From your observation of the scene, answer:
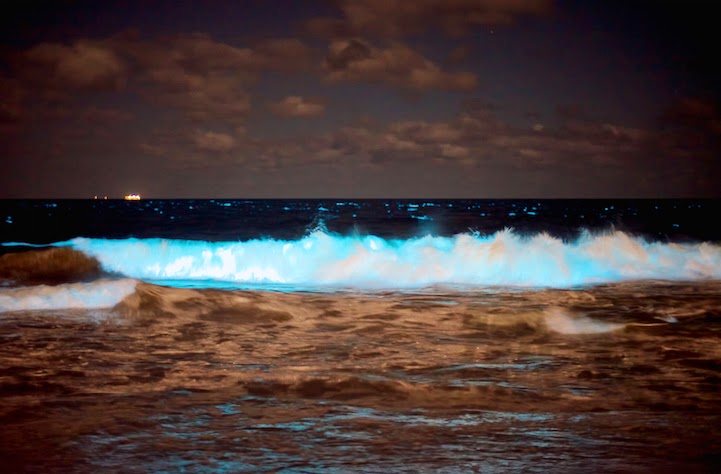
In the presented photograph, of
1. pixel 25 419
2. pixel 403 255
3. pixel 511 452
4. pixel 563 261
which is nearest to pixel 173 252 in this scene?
pixel 403 255

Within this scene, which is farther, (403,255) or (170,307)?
(403,255)

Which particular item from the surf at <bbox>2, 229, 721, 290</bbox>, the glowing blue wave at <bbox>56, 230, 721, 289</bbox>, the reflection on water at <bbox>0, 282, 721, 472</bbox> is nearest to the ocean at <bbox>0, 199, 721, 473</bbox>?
the reflection on water at <bbox>0, 282, 721, 472</bbox>

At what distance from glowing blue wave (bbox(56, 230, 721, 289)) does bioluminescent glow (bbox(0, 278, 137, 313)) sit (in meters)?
7.36

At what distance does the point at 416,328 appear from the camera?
11945 millimetres

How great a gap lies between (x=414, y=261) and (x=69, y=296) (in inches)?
490

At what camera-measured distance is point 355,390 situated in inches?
298

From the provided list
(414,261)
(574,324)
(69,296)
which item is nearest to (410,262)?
(414,261)

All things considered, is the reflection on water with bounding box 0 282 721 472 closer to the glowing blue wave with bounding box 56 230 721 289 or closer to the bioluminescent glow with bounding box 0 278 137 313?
the bioluminescent glow with bounding box 0 278 137 313

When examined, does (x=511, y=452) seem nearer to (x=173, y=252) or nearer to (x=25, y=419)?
(x=25, y=419)

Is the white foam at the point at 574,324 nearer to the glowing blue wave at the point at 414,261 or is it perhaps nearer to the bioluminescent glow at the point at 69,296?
the glowing blue wave at the point at 414,261

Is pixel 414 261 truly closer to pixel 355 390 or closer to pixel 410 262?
pixel 410 262

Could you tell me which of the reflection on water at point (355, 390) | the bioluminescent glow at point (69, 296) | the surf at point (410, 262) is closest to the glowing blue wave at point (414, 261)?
the surf at point (410, 262)

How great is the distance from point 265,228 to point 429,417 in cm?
5186

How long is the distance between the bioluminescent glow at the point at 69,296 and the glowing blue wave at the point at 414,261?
7357mm
